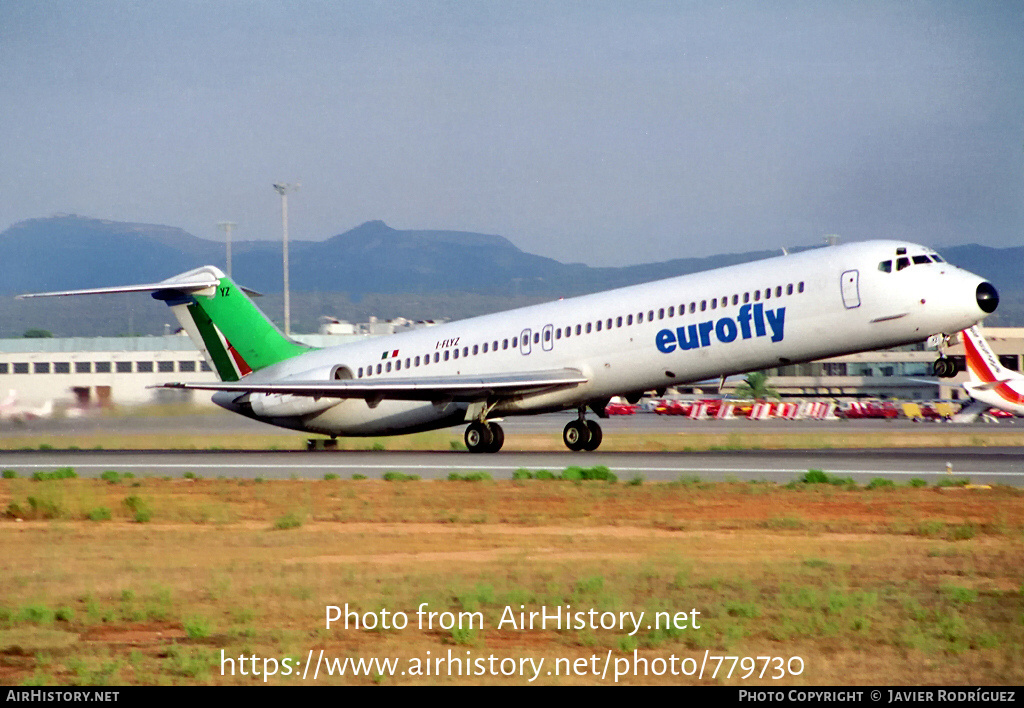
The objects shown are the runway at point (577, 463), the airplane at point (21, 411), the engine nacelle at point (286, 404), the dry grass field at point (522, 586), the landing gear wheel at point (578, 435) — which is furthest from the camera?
the airplane at point (21, 411)

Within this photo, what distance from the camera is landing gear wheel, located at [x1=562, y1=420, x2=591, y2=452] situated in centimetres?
3594

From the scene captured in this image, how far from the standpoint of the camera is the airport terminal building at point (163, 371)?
44719mm

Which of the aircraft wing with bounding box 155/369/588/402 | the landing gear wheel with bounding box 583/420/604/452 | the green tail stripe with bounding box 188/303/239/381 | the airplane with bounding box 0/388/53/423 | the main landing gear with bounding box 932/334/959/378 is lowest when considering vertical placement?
the landing gear wheel with bounding box 583/420/604/452

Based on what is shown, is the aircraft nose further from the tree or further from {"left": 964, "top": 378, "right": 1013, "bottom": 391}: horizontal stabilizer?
the tree

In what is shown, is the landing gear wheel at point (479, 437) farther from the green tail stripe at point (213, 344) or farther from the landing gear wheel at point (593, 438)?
the green tail stripe at point (213, 344)

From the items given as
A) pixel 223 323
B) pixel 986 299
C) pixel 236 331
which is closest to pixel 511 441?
pixel 236 331

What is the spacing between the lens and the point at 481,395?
114ft

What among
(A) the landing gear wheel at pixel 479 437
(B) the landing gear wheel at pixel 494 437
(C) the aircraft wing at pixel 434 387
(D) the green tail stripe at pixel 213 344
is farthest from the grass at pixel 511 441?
(C) the aircraft wing at pixel 434 387

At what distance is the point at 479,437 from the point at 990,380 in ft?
112

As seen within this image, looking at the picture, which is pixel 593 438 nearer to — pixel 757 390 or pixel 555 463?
pixel 555 463

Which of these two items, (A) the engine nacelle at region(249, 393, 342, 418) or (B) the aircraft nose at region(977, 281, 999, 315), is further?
(A) the engine nacelle at region(249, 393, 342, 418)

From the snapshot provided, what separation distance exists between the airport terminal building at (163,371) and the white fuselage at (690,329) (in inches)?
84.5

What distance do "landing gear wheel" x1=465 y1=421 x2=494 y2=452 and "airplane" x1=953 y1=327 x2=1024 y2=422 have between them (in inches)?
1287

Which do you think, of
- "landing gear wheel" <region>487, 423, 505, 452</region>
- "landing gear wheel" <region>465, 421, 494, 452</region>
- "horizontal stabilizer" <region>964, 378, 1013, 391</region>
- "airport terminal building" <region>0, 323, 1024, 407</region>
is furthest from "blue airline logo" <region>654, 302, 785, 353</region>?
"horizontal stabilizer" <region>964, 378, 1013, 391</region>
